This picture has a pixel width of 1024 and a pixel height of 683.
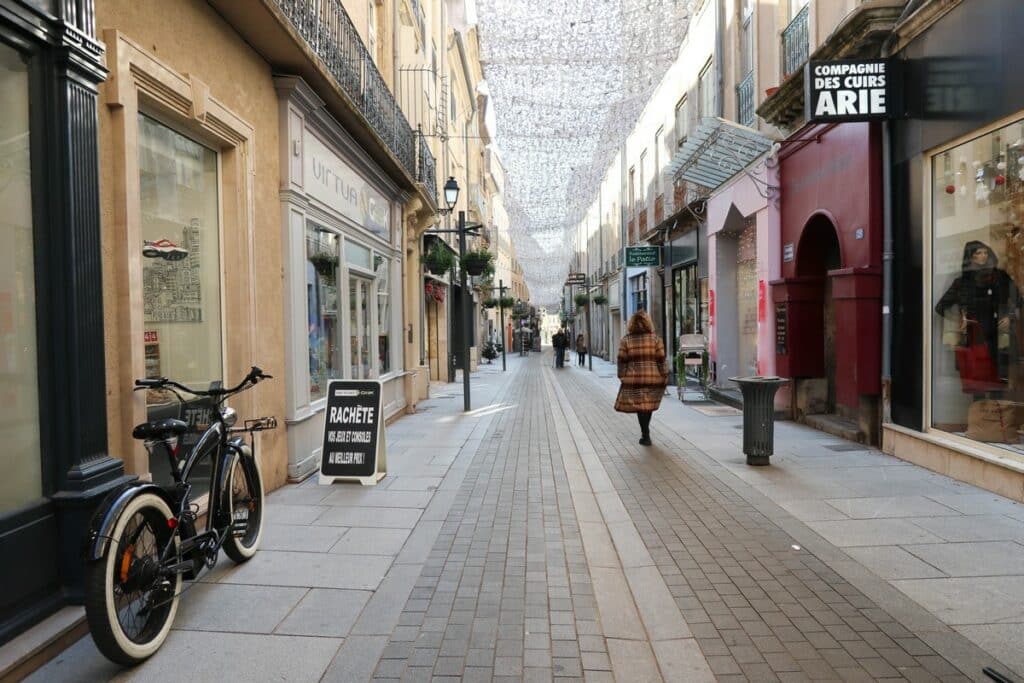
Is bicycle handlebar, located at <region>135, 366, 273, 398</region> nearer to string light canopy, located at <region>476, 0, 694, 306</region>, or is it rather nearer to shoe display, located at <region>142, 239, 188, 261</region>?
shoe display, located at <region>142, 239, 188, 261</region>

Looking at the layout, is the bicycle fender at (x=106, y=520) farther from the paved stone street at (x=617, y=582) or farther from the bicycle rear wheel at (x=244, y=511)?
the bicycle rear wheel at (x=244, y=511)

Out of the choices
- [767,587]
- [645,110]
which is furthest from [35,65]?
[645,110]

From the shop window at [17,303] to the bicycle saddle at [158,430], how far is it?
0.63m

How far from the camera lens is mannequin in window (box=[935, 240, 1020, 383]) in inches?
275

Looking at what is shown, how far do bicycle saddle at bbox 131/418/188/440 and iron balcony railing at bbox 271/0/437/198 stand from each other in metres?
4.20

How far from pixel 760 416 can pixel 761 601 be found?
13.5 ft

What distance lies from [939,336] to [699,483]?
3.31 m

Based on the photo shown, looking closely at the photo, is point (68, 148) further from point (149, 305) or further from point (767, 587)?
point (767, 587)

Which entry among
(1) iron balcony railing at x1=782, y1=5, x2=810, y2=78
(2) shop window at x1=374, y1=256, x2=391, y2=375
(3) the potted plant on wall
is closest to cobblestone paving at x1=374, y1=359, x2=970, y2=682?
(2) shop window at x1=374, y1=256, x2=391, y2=375

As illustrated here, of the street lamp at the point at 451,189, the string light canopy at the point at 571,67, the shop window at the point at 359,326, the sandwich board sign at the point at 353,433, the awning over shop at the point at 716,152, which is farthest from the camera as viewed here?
the string light canopy at the point at 571,67

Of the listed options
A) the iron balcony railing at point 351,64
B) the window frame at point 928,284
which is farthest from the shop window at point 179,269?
the window frame at point 928,284

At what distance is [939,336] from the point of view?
7.78m

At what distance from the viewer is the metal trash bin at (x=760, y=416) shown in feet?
25.7

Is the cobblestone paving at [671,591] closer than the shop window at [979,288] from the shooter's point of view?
Yes
